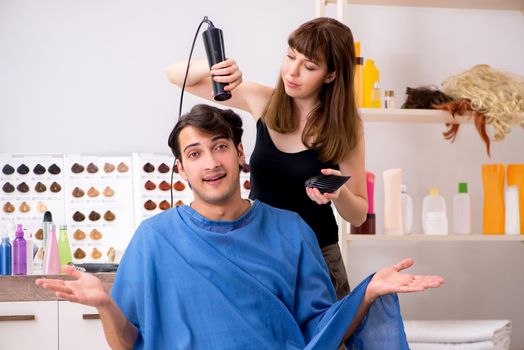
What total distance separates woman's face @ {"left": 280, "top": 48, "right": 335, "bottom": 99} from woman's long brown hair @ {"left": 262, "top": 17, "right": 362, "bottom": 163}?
0.02 meters

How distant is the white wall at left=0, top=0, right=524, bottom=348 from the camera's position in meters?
3.11

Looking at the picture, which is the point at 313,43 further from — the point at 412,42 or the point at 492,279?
the point at 492,279

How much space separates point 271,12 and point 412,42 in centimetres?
68

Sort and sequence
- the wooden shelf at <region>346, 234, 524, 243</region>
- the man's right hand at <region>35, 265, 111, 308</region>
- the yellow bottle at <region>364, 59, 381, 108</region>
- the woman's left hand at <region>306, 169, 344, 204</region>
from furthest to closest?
1. the yellow bottle at <region>364, 59, 381, 108</region>
2. the wooden shelf at <region>346, 234, 524, 243</region>
3. the woman's left hand at <region>306, 169, 344, 204</region>
4. the man's right hand at <region>35, 265, 111, 308</region>

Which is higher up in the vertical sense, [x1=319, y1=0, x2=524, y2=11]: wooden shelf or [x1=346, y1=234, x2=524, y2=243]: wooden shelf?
[x1=319, y1=0, x2=524, y2=11]: wooden shelf

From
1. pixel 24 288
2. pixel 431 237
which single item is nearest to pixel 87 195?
pixel 24 288

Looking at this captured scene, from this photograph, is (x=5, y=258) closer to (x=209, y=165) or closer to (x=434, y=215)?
(x=209, y=165)

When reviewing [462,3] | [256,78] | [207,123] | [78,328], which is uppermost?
[462,3]

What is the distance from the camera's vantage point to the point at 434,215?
315cm

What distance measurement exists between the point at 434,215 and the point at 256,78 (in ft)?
3.17

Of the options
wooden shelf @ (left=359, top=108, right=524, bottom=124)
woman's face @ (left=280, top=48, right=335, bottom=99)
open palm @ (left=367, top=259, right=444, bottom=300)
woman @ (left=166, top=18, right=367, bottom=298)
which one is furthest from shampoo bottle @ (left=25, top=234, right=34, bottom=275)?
open palm @ (left=367, top=259, right=444, bottom=300)

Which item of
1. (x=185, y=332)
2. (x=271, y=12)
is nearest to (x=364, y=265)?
(x=271, y=12)

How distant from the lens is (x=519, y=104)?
121 inches

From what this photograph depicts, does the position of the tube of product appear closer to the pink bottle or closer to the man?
the man
